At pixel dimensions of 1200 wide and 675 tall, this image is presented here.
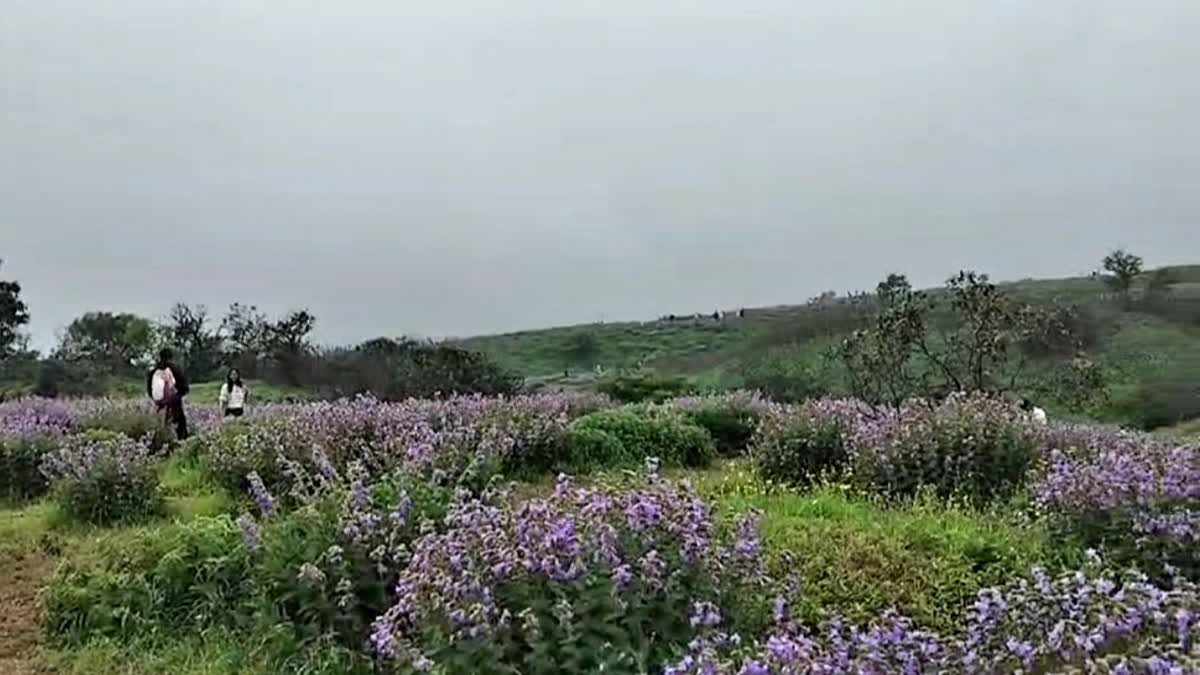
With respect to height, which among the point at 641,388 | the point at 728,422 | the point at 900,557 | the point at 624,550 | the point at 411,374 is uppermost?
the point at 411,374

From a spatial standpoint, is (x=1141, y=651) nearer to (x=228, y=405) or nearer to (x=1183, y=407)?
(x=228, y=405)

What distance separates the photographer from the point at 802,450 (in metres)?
10.1

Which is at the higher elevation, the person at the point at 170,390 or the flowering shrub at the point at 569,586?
the person at the point at 170,390

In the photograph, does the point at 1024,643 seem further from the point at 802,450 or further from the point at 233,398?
the point at 233,398

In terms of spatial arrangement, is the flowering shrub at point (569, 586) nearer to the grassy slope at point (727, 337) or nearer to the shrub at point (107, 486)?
the shrub at point (107, 486)

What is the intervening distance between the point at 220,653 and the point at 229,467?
14.1 ft

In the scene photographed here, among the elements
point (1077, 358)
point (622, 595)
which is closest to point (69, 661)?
point (622, 595)

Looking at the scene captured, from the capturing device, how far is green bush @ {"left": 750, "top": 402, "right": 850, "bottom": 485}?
32.5 feet

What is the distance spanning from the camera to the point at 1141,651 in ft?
8.61

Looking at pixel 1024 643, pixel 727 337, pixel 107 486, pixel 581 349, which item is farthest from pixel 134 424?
pixel 581 349

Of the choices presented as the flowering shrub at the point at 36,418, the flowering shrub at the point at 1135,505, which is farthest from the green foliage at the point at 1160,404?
the flowering shrub at the point at 1135,505

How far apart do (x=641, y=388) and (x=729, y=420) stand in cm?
772

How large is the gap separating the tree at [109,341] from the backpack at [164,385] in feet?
77.4

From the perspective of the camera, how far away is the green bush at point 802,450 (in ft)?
32.5
